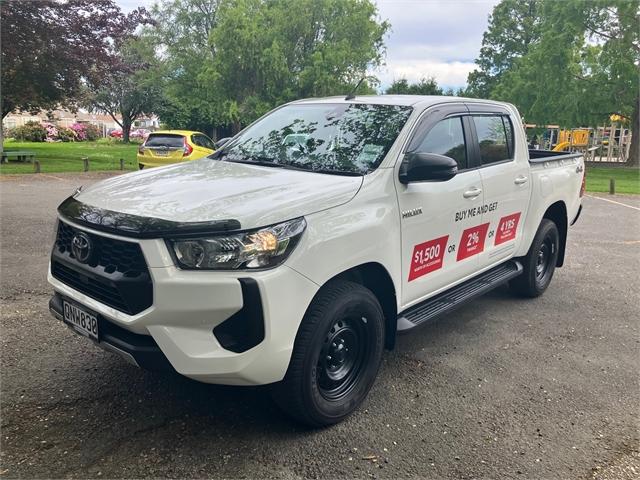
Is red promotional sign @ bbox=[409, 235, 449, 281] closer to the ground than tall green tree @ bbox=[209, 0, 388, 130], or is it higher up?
closer to the ground

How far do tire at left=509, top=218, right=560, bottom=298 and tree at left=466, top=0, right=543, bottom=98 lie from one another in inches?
1628

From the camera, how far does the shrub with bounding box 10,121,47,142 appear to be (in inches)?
1395

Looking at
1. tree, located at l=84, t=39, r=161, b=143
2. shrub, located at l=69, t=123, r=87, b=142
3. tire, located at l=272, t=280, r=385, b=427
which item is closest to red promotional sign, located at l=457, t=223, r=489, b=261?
tire, located at l=272, t=280, r=385, b=427

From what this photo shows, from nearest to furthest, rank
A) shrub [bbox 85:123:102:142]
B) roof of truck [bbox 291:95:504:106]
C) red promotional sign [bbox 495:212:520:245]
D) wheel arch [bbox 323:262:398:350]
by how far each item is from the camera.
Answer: wheel arch [bbox 323:262:398:350]
roof of truck [bbox 291:95:504:106]
red promotional sign [bbox 495:212:520:245]
shrub [bbox 85:123:102:142]

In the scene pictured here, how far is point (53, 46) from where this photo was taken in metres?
19.0

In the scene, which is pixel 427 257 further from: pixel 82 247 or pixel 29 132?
pixel 29 132

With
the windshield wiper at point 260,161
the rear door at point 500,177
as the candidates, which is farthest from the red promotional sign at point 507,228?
the windshield wiper at point 260,161

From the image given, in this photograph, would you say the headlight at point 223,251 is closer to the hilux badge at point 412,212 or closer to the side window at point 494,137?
the hilux badge at point 412,212

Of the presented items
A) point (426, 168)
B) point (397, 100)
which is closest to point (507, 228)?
point (397, 100)

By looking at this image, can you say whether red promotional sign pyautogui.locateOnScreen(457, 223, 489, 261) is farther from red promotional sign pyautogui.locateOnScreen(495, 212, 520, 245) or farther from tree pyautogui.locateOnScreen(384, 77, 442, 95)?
tree pyautogui.locateOnScreen(384, 77, 442, 95)

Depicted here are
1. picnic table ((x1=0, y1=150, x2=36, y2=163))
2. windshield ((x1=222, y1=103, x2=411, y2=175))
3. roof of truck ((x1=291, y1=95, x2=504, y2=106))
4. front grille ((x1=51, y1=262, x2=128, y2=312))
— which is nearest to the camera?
front grille ((x1=51, y1=262, x2=128, y2=312))

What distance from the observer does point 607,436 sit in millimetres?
3229

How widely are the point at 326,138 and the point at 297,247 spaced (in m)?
1.39

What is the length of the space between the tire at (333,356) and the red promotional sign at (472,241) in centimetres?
118
